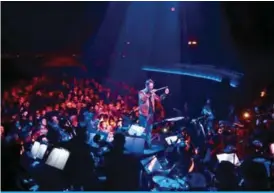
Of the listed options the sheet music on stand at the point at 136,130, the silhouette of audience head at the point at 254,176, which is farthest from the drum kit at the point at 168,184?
the silhouette of audience head at the point at 254,176

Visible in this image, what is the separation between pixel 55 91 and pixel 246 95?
1.58 metres

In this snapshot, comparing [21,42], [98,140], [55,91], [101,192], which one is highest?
[21,42]

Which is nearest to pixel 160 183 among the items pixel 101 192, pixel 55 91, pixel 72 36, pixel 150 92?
pixel 101 192

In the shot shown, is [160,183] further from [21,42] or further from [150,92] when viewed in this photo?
[21,42]

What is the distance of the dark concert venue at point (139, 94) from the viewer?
4.24 meters

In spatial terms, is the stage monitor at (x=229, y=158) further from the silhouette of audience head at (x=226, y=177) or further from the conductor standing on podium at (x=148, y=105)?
the conductor standing on podium at (x=148, y=105)

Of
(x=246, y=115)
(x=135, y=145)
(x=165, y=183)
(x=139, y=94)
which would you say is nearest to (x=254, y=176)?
(x=246, y=115)

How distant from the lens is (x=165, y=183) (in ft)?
14.1

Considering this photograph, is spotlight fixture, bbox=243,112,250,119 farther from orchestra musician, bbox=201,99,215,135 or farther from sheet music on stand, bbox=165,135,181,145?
sheet music on stand, bbox=165,135,181,145

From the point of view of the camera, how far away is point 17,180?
4.32 meters

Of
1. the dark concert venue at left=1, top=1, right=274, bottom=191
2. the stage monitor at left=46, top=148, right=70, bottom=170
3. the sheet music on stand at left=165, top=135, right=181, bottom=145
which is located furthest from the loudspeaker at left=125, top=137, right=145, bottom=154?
the stage monitor at left=46, top=148, right=70, bottom=170

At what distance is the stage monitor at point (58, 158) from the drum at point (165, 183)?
2.49 ft

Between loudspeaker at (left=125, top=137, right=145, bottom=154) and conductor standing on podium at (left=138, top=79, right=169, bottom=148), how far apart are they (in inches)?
2.0

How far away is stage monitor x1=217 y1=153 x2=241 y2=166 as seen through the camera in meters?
4.26
